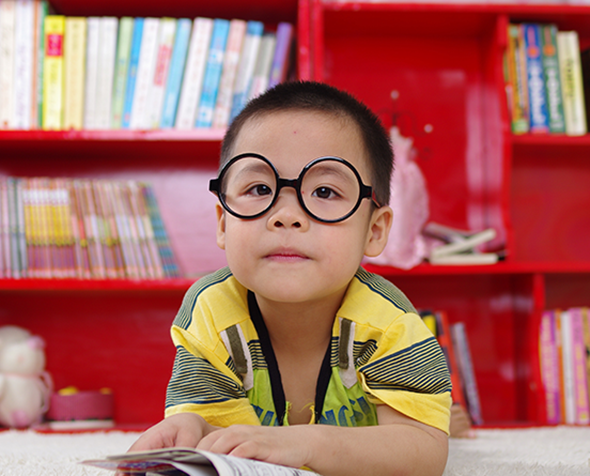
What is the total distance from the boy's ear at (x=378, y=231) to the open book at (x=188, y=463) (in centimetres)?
43

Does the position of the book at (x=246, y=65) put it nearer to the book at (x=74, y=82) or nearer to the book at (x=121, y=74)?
the book at (x=121, y=74)

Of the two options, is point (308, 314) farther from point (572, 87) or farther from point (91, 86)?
point (572, 87)

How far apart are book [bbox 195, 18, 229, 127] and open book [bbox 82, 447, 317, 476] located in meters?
1.21

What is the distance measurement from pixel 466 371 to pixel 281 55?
3.43ft

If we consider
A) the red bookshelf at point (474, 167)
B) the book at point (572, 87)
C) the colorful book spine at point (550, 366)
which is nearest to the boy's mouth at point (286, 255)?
the red bookshelf at point (474, 167)

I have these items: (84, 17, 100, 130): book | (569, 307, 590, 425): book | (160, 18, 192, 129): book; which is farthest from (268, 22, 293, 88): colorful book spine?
(569, 307, 590, 425): book

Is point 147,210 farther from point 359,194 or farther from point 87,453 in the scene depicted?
point 359,194

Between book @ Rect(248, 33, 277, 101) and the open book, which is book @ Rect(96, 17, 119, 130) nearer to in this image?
book @ Rect(248, 33, 277, 101)

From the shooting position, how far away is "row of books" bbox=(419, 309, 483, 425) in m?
1.62

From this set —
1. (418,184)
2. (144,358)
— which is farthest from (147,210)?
(418,184)

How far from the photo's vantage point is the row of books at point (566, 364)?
1596mm

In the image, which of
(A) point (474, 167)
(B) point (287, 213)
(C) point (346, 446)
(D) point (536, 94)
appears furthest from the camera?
(A) point (474, 167)

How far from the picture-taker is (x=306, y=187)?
0.79 meters

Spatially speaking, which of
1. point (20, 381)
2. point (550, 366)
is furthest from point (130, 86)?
point (550, 366)
